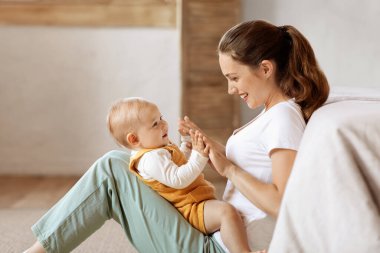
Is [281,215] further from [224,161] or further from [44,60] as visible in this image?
[44,60]

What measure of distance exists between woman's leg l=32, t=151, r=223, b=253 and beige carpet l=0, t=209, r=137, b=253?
655 mm

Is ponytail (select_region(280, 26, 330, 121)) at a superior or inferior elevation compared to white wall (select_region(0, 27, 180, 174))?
superior

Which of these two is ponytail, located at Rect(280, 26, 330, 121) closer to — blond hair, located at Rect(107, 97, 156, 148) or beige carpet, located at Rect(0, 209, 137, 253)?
blond hair, located at Rect(107, 97, 156, 148)

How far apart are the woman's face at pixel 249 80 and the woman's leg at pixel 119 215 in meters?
0.36

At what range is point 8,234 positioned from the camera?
2461mm

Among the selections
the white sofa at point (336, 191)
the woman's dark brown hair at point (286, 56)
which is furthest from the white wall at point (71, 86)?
the white sofa at point (336, 191)

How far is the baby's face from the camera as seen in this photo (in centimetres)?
165

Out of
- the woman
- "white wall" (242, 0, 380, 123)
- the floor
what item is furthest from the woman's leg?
"white wall" (242, 0, 380, 123)

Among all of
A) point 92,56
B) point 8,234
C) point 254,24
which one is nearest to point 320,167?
point 254,24

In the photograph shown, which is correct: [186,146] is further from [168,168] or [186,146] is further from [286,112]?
[286,112]

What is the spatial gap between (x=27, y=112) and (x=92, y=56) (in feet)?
1.68

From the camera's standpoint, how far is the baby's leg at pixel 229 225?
145cm

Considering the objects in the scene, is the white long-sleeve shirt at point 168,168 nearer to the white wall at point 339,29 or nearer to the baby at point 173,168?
the baby at point 173,168

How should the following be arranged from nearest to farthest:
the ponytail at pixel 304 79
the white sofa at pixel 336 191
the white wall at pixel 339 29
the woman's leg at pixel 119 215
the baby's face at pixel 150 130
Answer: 1. the white sofa at pixel 336 191
2. the ponytail at pixel 304 79
3. the woman's leg at pixel 119 215
4. the baby's face at pixel 150 130
5. the white wall at pixel 339 29
